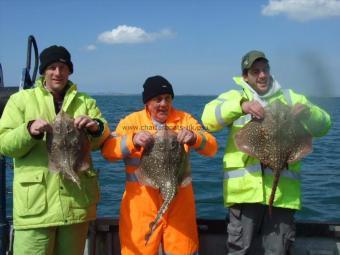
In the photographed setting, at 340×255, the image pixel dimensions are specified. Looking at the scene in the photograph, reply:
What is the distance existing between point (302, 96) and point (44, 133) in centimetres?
288

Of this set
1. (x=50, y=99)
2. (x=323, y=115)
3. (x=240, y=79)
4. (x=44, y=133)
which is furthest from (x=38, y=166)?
(x=323, y=115)

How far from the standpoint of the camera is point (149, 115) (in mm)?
4961

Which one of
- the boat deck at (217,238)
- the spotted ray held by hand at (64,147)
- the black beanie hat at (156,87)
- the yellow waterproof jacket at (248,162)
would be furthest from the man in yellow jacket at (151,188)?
the boat deck at (217,238)

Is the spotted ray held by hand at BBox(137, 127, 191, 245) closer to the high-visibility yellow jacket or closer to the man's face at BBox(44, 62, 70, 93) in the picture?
the high-visibility yellow jacket

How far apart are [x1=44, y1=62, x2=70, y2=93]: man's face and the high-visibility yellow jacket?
0.80 meters

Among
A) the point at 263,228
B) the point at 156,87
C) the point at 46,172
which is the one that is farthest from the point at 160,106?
the point at 263,228

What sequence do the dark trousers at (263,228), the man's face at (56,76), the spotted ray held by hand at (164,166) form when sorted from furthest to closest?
the dark trousers at (263,228), the man's face at (56,76), the spotted ray held by hand at (164,166)

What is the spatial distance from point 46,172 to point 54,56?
3.99ft

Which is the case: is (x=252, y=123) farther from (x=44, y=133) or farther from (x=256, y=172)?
(x=44, y=133)

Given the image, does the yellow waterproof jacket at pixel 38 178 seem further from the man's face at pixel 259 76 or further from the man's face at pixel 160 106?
the man's face at pixel 259 76

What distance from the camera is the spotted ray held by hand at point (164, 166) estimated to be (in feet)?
15.0

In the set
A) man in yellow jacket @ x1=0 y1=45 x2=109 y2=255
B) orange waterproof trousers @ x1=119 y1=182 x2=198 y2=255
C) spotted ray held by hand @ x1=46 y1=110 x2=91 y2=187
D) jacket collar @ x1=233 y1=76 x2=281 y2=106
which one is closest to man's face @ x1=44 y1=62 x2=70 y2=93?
man in yellow jacket @ x1=0 y1=45 x2=109 y2=255

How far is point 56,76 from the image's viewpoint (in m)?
4.66

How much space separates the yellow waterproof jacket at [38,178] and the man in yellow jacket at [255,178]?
55.7 inches
